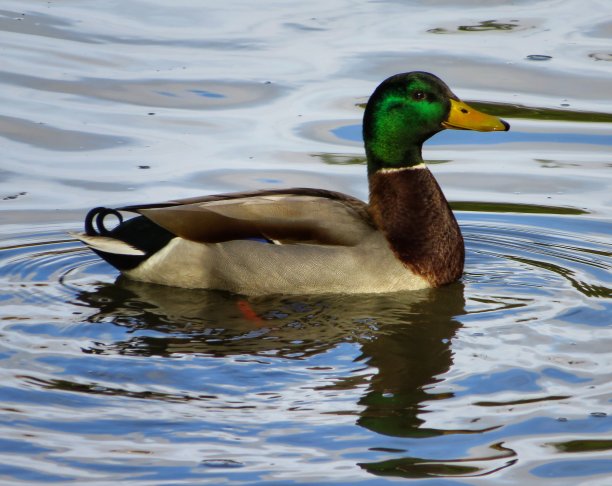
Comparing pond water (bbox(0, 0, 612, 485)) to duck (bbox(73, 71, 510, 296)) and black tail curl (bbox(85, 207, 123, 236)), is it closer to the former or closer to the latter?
duck (bbox(73, 71, 510, 296))

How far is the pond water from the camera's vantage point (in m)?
6.16

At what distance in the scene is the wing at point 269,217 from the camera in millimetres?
8547

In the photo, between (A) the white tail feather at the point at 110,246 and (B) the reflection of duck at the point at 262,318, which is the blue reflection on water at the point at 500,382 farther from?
(A) the white tail feather at the point at 110,246

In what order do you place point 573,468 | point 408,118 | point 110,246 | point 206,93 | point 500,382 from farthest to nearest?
1. point 206,93
2. point 408,118
3. point 110,246
4. point 500,382
5. point 573,468

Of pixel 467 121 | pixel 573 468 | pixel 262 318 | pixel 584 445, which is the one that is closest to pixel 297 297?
pixel 262 318

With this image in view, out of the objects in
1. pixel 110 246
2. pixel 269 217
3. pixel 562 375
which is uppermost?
pixel 269 217

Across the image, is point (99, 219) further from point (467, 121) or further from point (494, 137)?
point (494, 137)

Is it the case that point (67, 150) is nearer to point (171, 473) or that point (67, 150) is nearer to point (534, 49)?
point (534, 49)

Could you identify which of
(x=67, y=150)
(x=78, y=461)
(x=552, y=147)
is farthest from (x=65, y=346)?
(x=552, y=147)

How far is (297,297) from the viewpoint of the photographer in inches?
335

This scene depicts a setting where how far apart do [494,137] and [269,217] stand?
4.22m

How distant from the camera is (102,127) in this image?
1213cm

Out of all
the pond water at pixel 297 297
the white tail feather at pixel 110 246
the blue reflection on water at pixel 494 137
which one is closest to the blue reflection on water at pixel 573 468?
the pond water at pixel 297 297

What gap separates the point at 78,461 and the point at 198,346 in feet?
5.41
